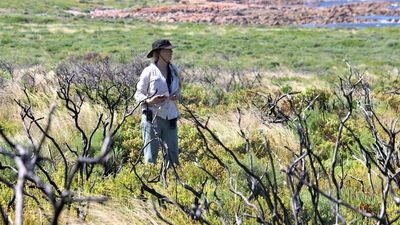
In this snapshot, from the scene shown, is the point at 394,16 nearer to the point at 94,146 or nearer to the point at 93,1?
the point at 93,1

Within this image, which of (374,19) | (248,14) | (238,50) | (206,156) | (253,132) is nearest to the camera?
(206,156)

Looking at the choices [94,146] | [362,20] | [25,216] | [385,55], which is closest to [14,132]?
[94,146]

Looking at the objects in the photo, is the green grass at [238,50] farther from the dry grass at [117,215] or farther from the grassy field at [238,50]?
the dry grass at [117,215]

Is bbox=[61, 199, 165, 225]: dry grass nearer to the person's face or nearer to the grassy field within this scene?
the person's face

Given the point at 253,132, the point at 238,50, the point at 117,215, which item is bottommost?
the point at 238,50

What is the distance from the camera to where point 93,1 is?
10238 centimetres

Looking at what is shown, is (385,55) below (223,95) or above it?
below

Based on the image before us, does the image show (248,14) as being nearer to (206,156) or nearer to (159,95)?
(206,156)

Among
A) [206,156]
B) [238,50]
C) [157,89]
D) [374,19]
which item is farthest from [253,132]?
[374,19]

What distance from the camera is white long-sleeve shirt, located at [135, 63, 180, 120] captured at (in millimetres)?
5668

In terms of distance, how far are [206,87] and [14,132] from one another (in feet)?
17.9

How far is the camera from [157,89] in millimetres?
5617

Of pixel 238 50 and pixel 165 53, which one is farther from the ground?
pixel 165 53

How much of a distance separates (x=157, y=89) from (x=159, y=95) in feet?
0.25
